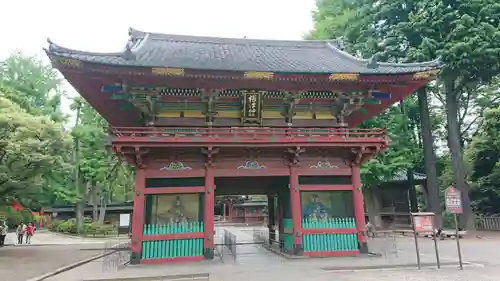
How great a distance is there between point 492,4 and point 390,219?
18.7m

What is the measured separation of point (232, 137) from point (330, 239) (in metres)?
5.63

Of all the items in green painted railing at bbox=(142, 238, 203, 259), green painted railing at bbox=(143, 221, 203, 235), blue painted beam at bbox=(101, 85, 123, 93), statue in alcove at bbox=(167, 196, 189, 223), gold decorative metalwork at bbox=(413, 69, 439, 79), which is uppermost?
gold decorative metalwork at bbox=(413, 69, 439, 79)

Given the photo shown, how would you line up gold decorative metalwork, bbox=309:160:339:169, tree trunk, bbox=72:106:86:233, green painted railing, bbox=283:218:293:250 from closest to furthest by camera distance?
green painted railing, bbox=283:218:293:250 → gold decorative metalwork, bbox=309:160:339:169 → tree trunk, bbox=72:106:86:233

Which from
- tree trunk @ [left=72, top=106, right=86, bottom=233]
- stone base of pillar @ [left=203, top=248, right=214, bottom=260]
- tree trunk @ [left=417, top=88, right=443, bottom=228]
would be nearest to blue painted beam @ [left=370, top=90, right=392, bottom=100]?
stone base of pillar @ [left=203, top=248, right=214, bottom=260]

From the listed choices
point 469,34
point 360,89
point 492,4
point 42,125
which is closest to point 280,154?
point 360,89

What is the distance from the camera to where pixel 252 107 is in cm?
1411

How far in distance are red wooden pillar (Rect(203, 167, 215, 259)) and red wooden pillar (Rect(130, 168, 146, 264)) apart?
7.73 ft

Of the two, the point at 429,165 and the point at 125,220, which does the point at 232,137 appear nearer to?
the point at 429,165

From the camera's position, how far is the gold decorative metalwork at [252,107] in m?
13.9

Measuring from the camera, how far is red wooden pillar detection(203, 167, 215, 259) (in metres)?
12.9

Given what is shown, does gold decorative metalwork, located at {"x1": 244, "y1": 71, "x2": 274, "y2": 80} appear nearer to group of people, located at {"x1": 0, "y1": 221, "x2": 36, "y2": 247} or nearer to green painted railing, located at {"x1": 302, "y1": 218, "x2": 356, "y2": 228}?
green painted railing, located at {"x1": 302, "y1": 218, "x2": 356, "y2": 228}

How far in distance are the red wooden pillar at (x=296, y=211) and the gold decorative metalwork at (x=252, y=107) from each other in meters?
2.63

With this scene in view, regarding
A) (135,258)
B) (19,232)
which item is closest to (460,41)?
(135,258)

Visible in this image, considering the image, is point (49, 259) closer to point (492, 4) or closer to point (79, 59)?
point (79, 59)
